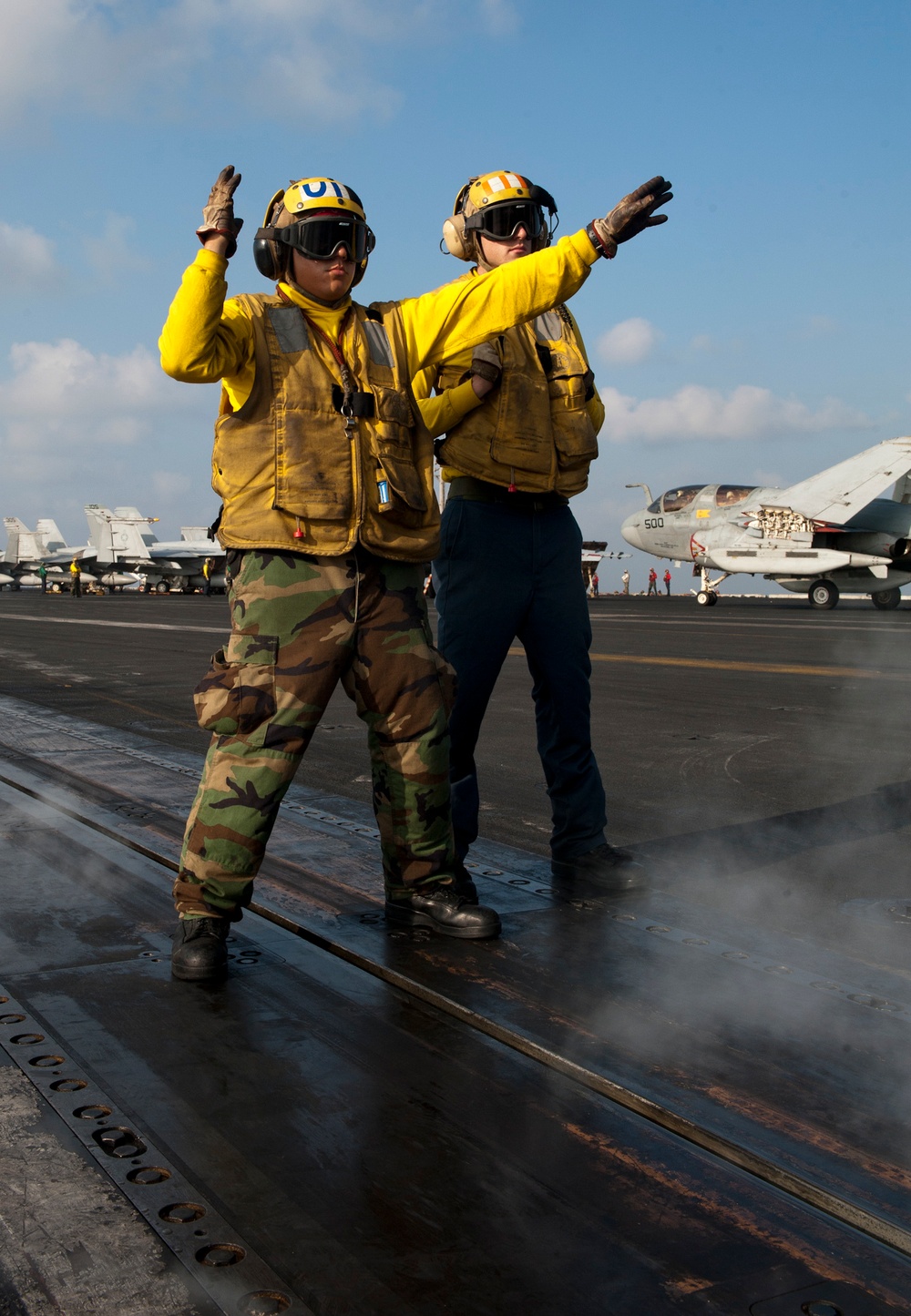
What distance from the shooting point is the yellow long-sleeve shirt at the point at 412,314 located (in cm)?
267

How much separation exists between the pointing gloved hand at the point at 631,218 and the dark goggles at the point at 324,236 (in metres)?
0.59

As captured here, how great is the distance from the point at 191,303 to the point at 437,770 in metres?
1.33

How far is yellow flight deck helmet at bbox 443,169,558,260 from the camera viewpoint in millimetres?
3396

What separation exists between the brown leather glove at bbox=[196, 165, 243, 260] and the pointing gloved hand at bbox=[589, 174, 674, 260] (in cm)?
85

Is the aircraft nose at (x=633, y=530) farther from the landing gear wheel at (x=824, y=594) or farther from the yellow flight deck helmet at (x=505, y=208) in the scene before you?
the yellow flight deck helmet at (x=505, y=208)

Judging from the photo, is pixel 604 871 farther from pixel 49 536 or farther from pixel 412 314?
pixel 49 536

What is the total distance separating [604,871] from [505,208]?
6.63ft

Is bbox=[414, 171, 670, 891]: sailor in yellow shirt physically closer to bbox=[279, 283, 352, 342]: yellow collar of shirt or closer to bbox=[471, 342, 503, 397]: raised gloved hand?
bbox=[471, 342, 503, 397]: raised gloved hand

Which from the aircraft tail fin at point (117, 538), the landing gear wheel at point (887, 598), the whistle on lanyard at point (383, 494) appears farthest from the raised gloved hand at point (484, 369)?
the aircraft tail fin at point (117, 538)

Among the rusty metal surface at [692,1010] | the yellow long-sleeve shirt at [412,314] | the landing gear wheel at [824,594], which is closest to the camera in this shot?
the rusty metal surface at [692,1010]

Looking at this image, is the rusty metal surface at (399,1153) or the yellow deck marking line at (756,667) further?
the yellow deck marking line at (756,667)

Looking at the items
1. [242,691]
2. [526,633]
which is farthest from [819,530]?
[242,691]

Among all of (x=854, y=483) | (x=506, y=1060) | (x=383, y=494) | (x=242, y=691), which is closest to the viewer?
(x=506, y=1060)

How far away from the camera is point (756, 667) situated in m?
11.8
